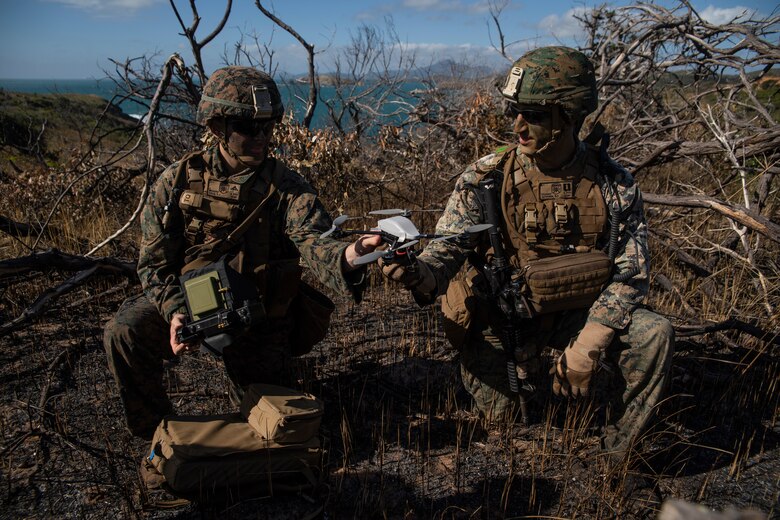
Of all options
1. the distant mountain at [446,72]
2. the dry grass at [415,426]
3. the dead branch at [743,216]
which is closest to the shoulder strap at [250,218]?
the dry grass at [415,426]

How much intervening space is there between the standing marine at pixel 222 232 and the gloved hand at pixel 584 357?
4.77ft

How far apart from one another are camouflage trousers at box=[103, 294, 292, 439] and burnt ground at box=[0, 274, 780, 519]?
0.23 metres

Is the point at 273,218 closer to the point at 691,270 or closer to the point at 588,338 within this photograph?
the point at 588,338

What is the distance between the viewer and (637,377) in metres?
2.87

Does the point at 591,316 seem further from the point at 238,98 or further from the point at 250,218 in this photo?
the point at 238,98

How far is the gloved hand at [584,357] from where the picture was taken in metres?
2.87

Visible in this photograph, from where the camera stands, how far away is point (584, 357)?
2867mm

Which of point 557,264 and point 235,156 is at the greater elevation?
point 235,156

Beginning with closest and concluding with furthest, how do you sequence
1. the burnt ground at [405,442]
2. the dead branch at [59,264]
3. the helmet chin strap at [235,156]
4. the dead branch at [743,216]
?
the burnt ground at [405,442], the helmet chin strap at [235,156], the dead branch at [743,216], the dead branch at [59,264]

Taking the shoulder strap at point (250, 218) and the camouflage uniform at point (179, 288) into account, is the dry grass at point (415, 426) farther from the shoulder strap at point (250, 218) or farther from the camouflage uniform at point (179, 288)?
the shoulder strap at point (250, 218)

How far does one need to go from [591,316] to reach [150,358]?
239cm

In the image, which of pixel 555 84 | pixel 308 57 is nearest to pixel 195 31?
pixel 308 57

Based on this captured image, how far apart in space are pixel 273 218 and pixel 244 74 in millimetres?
798

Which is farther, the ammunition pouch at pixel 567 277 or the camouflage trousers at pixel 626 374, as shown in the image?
the ammunition pouch at pixel 567 277
